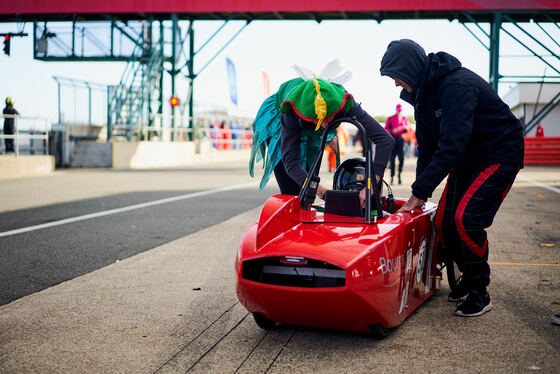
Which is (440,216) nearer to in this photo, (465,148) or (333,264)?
(465,148)

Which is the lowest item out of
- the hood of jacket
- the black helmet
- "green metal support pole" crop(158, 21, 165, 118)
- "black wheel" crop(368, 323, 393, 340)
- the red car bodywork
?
"black wheel" crop(368, 323, 393, 340)

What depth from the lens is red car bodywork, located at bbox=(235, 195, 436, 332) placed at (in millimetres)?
3049

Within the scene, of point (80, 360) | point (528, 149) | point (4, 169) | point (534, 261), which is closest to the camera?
point (80, 360)

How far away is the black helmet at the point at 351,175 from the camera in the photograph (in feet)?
12.9

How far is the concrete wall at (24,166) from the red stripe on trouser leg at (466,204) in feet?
50.0

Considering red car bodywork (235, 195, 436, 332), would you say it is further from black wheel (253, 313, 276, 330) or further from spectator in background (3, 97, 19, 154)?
spectator in background (3, 97, 19, 154)

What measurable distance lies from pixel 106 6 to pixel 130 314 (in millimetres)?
22617

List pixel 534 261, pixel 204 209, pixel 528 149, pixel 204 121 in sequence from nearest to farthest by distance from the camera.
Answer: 1. pixel 534 261
2. pixel 204 209
3. pixel 528 149
4. pixel 204 121

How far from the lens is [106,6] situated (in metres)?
24.4

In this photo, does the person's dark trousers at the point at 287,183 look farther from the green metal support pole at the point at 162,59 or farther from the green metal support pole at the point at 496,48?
the green metal support pole at the point at 162,59

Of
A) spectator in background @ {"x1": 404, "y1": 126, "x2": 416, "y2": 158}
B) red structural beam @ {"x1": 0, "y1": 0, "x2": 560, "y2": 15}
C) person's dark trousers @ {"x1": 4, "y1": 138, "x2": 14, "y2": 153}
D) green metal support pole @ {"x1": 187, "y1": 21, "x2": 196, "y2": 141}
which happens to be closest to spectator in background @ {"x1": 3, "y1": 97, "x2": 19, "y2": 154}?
person's dark trousers @ {"x1": 4, "y1": 138, "x2": 14, "y2": 153}

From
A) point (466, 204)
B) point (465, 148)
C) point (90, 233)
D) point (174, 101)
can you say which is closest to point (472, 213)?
point (466, 204)

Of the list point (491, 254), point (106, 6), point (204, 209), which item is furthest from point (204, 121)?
point (491, 254)

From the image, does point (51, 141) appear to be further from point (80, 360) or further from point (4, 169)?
point (80, 360)
